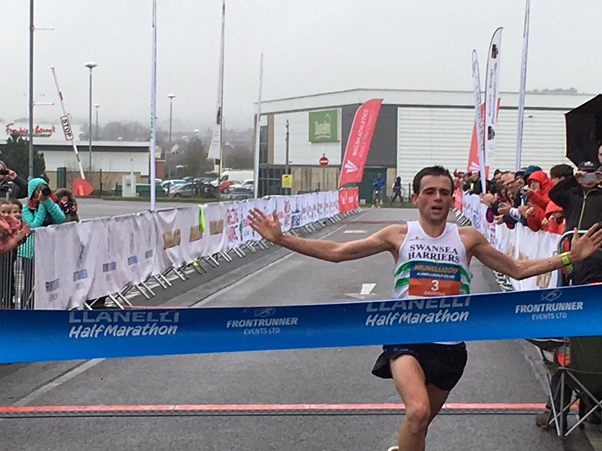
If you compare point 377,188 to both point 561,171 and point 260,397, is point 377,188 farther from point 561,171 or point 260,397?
point 260,397

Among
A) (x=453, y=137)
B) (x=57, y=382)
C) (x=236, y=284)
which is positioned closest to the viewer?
(x=57, y=382)

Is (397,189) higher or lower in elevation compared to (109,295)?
lower

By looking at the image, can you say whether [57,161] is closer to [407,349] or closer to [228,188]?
[228,188]

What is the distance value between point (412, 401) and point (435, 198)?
1.12m

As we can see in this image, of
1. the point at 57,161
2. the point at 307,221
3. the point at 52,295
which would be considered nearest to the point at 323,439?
the point at 52,295

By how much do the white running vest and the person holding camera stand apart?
23.8 ft

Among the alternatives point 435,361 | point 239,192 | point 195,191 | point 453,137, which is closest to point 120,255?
point 435,361

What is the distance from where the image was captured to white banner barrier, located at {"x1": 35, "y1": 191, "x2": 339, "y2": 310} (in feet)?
33.0

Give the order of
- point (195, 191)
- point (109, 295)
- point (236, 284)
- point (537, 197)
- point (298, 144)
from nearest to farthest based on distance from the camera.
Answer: point (537, 197), point (109, 295), point (236, 284), point (195, 191), point (298, 144)

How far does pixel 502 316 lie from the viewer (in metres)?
5.22

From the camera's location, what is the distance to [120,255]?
12609 millimetres

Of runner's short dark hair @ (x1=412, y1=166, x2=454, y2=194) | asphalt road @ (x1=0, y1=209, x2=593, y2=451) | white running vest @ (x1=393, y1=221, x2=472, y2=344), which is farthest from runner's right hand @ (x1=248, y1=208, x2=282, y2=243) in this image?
asphalt road @ (x1=0, y1=209, x2=593, y2=451)

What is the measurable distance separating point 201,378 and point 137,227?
5542mm

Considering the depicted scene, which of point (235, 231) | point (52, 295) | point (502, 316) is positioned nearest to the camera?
point (502, 316)
